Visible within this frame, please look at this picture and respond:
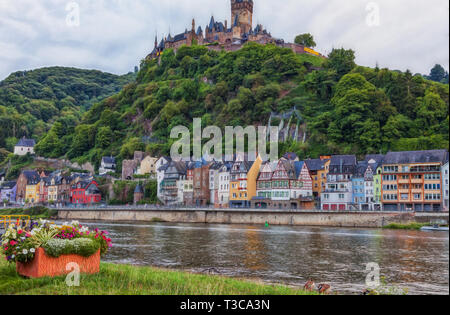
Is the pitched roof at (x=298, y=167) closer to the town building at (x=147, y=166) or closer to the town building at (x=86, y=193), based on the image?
the town building at (x=147, y=166)

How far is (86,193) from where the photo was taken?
327ft

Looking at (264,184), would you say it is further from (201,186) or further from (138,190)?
(138,190)

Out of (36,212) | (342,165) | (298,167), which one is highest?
(342,165)

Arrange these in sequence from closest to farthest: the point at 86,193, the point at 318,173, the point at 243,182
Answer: the point at 318,173, the point at 243,182, the point at 86,193

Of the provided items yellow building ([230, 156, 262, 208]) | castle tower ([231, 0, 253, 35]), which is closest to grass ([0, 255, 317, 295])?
yellow building ([230, 156, 262, 208])

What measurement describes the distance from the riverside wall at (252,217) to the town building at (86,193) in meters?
10.9

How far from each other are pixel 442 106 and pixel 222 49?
289 ft

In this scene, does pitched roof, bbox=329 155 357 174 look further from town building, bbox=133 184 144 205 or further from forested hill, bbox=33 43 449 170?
town building, bbox=133 184 144 205

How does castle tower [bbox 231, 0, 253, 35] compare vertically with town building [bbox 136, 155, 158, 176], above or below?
above

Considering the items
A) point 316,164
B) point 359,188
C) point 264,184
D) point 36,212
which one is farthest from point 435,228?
point 36,212

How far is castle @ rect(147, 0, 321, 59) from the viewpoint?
516 feet

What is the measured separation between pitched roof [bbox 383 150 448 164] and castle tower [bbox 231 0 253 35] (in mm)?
111700

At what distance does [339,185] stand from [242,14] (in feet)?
372
